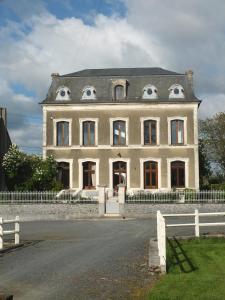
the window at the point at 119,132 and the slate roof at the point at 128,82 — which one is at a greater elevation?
the slate roof at the point at 128,82

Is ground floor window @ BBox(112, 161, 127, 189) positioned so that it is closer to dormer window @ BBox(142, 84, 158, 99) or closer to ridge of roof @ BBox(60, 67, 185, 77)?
dormer window @ BBox(142, 84, 158, 99)

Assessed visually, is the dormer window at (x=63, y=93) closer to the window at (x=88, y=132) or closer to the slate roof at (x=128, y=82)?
the slate roof at (x=128, y=82)

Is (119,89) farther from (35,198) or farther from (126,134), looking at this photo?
(35,198)

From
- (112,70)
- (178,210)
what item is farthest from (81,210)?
(112,70)

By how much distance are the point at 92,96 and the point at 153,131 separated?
5297 mm

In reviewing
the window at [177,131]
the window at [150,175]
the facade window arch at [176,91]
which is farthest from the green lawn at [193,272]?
the facade window arch at [176,91]

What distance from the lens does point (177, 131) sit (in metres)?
36.6

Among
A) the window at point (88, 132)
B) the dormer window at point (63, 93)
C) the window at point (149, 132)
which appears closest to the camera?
the window at point (149, 132)

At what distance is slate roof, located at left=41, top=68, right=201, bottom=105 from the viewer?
37000mm

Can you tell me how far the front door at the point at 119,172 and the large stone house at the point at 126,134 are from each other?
29 millimetres

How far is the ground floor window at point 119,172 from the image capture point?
36625 mm

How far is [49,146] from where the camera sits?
121ft

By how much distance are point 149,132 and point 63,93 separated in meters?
7.18

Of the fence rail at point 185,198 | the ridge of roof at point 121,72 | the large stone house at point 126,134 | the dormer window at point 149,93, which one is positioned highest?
the ridge of roof at point 121,72
